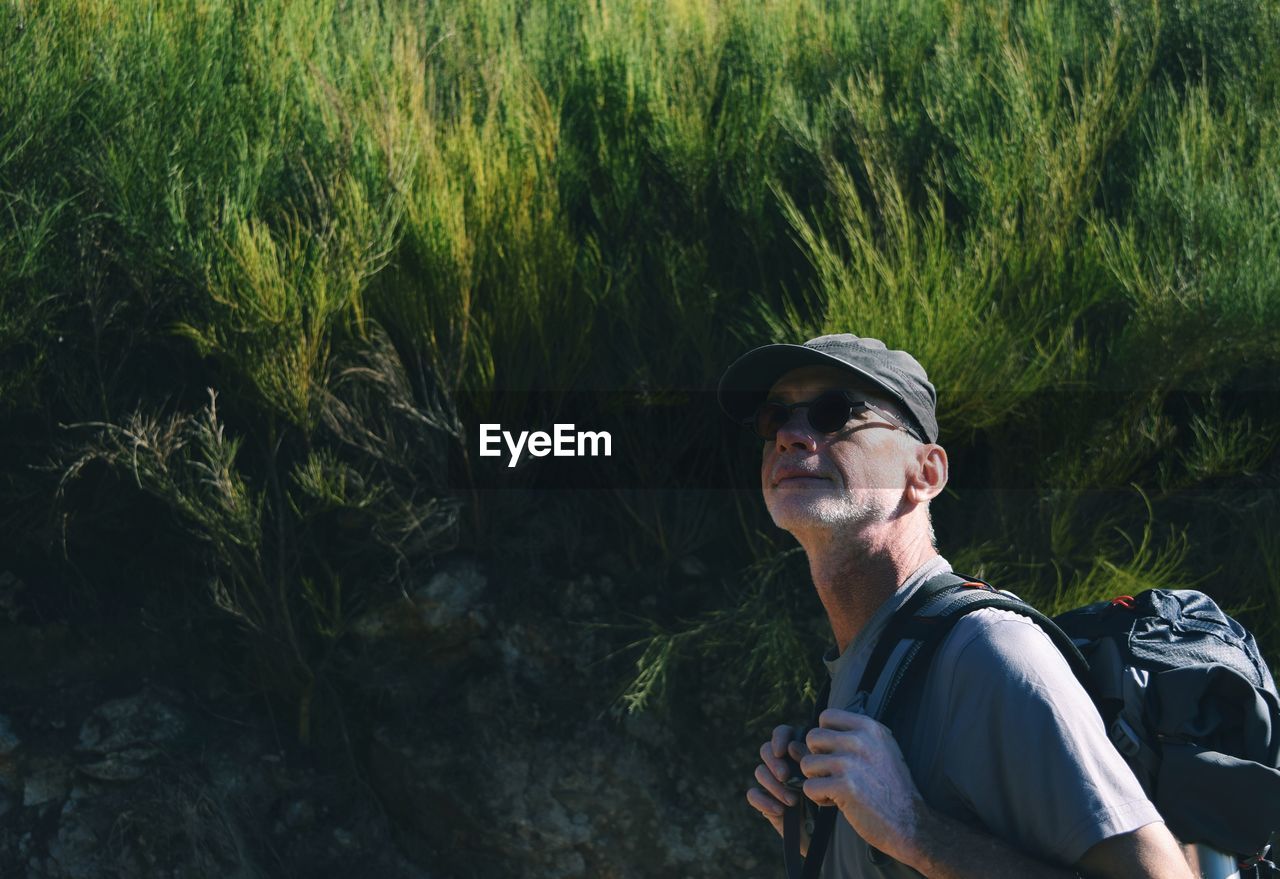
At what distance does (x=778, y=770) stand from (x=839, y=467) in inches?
17.9

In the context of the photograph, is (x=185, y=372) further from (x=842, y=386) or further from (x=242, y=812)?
(x=842, y=386)

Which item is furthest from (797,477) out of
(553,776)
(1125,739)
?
(553,776)

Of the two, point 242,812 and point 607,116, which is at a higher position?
point 607,116

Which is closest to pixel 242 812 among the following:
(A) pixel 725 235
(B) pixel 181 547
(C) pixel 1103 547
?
(B) pixel 181 547

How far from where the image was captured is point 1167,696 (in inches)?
70.3

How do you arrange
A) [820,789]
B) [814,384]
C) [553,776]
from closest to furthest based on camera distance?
[820,789] → [814,384] → [553,776]

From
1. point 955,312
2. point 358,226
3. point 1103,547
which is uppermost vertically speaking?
point 358,226

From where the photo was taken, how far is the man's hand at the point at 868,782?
160cm

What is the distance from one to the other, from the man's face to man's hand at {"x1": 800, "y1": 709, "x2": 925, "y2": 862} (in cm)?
40

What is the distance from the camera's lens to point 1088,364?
4.87m

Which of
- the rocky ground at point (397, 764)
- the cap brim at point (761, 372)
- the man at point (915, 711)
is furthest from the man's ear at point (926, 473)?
the rocky ground at point (397, 764)

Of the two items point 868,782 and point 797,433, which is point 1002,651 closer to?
point 868,782

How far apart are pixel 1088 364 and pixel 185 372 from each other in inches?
135

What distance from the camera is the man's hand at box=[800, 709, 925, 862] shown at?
160cm
